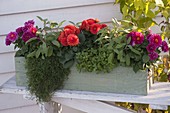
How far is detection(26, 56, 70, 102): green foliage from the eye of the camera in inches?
73.2

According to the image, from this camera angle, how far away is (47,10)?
7.97 ft

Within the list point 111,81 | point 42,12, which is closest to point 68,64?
point 111,81

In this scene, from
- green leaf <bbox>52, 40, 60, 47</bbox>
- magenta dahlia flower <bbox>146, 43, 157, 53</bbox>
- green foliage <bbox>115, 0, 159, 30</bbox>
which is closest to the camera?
magenta dahlia flower <bbox>146, 43, 157, 53</bbox>

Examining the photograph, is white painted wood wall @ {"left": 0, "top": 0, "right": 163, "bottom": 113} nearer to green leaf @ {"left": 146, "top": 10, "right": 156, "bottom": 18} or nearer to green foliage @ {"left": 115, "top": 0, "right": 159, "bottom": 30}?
green foliage @ {"left": 115, "top": 0, "right": 159, "bottom": 30}

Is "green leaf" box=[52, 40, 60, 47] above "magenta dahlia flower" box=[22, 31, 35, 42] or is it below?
below

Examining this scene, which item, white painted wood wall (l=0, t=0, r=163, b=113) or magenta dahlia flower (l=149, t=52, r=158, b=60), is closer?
magenta dahlia flower (l=149, t=52, r=158, b=60)

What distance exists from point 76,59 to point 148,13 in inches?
27.2

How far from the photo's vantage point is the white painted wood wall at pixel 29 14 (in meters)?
2.38

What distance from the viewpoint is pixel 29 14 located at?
2.41 metres

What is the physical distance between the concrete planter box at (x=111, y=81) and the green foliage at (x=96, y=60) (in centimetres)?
4

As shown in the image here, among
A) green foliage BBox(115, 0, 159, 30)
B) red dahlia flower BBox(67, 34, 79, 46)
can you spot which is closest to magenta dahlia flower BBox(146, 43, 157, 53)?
red dahlia flower BBox(67, 34, 79, 46)


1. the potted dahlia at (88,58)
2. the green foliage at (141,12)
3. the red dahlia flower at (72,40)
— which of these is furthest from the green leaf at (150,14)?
the red dahlia flower at (72,40)

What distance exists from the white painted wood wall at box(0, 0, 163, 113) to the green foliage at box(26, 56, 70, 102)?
596 mm

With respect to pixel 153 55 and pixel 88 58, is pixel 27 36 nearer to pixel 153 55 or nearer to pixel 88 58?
pixel 88 58
